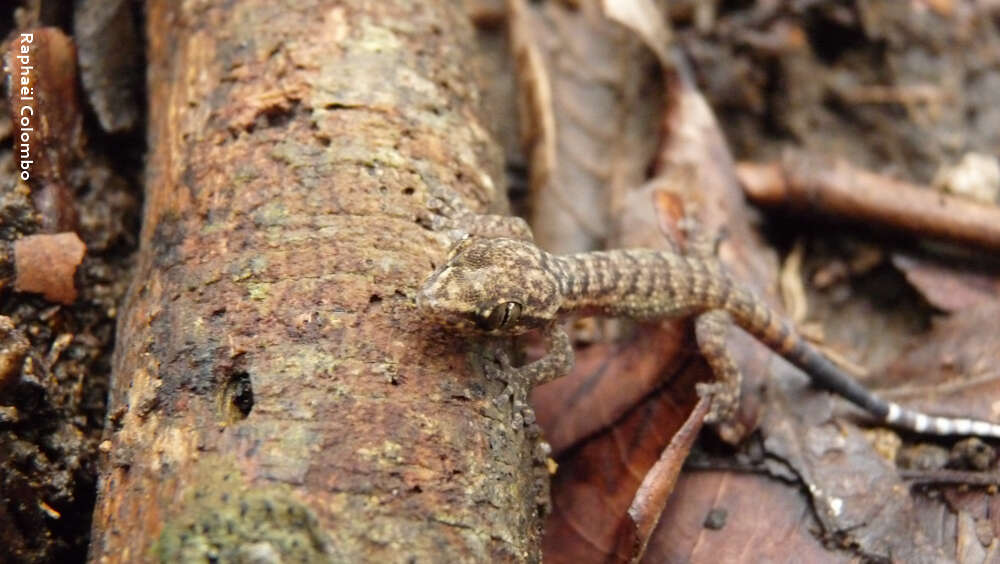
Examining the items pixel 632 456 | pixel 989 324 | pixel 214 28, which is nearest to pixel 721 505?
pixel 632 456

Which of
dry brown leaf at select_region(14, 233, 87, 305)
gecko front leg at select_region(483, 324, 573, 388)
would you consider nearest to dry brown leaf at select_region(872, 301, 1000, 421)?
gecko front leg at select_region(483, 324, 573, 388)

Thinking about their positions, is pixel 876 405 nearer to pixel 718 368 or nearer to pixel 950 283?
pixel 718 368

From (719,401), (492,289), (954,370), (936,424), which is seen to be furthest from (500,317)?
(954,370)

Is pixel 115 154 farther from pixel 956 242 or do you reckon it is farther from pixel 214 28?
pixel 956 242

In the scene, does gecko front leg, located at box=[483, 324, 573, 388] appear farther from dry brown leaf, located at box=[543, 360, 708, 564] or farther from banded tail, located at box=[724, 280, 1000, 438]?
banded tail, located at box=[724, 280, 1000, 438]

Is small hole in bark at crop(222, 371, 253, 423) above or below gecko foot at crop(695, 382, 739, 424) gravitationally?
above

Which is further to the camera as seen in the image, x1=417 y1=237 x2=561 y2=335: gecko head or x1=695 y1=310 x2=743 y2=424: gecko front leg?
x1=695 y1=310 x2=743 y2=424: gecko front leg
